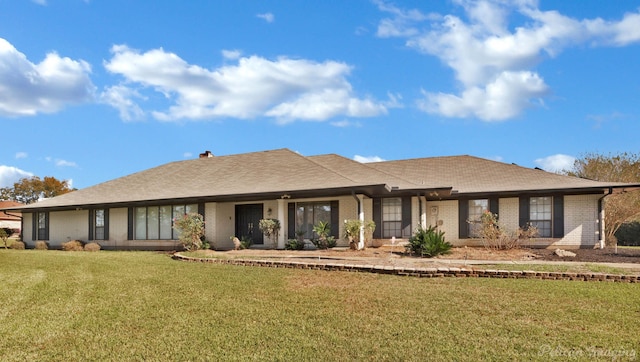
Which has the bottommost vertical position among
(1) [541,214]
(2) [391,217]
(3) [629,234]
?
(3) [629,234]

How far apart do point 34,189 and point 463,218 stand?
61725 millimetres

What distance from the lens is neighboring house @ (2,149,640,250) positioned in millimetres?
18469

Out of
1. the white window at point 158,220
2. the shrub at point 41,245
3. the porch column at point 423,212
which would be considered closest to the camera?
the porch column at point 423,212

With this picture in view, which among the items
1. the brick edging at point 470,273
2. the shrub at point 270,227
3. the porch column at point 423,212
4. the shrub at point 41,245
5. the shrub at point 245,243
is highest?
the porch column at point 423,212

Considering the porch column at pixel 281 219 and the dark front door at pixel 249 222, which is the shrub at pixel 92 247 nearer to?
the dark front door at pixel 249 222

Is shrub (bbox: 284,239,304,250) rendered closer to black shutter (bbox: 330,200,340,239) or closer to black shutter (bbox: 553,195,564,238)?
black shutter (bbox: 330,200,340,239)

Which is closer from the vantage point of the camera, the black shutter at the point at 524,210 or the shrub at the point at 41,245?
the black shutter at the point at 524,210

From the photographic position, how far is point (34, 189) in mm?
62000

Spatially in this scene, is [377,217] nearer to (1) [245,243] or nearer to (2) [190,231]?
(1) [245,243]

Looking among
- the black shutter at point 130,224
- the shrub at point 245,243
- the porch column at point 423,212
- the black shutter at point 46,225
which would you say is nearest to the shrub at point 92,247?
Result: the black shutter at point 130,224

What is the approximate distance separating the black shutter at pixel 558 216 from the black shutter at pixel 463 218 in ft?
11.1

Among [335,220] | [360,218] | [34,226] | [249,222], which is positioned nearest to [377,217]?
[335,220]

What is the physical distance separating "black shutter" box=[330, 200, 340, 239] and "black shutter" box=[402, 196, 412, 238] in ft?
8.90

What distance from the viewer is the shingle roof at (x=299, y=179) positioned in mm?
18453
